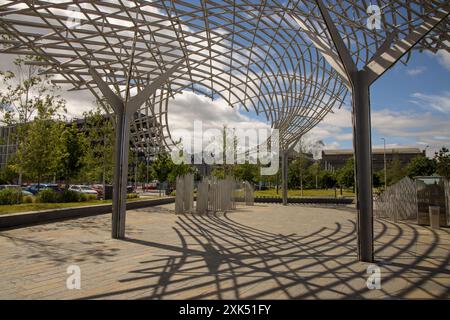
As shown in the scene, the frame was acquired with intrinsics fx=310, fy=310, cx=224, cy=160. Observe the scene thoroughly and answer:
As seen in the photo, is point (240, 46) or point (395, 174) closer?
point (240, 46)

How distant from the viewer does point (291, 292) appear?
19.0 feet

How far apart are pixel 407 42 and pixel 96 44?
18.9 metres

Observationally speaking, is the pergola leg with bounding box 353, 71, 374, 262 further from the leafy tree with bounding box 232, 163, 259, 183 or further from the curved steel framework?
the leafy tree with bounding box 232, 163, 259, 183

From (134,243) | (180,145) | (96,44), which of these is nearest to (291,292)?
(134,243)

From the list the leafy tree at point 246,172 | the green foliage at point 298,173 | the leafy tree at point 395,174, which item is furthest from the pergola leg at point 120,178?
the leafy tree at point 395,174

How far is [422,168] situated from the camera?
6153cm

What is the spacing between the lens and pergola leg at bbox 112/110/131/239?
11648 mm

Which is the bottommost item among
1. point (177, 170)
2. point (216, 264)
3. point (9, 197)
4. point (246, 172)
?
point (216, 264)

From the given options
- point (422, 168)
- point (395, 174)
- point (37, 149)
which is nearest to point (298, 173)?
point (395, 174)

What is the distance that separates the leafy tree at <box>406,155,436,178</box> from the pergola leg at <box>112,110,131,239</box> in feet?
210

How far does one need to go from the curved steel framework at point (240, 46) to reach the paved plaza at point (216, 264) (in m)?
1.61

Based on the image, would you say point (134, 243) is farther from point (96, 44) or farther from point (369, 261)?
point (96, 44)

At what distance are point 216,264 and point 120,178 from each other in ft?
19.3

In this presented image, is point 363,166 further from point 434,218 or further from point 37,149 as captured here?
point 37,149
